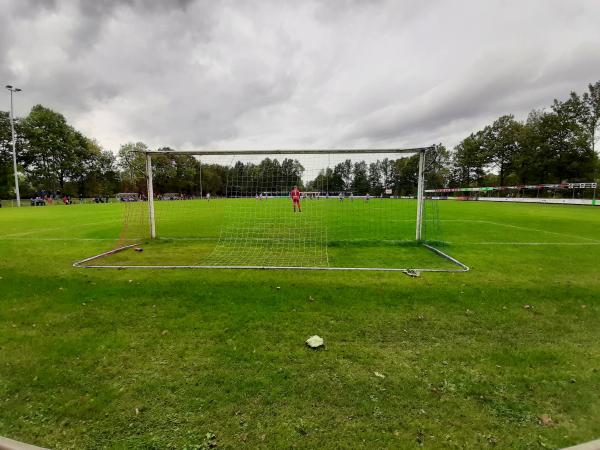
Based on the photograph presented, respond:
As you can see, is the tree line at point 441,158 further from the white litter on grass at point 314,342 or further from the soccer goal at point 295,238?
the white litter on grass at point 314,342

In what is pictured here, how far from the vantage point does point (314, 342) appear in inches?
140

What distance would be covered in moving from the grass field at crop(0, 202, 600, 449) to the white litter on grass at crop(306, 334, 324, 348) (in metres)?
0.09

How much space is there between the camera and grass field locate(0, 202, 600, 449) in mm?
2328

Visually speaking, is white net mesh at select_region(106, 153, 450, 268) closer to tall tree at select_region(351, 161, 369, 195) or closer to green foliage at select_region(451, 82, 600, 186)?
tall tree at select_region(351, 161, 369, 195)

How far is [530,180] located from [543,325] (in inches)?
2590

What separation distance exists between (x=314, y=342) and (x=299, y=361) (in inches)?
15.2

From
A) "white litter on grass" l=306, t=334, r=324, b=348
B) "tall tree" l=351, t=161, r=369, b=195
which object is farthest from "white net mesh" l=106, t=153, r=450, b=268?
"white litter on grass" l=306, t=334, r=324, b=348

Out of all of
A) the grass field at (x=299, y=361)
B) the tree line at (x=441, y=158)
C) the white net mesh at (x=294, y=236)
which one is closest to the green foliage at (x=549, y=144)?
the tree line at (x=441, y=158)

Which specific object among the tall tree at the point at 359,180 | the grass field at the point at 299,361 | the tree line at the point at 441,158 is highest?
the tree line at the point at 441,158

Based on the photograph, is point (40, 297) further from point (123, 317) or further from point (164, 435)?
point (164, 435)

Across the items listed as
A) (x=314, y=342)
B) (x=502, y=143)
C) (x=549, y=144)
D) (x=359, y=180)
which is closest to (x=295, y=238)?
(x=359, y=180)

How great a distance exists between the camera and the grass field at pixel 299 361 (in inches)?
91.7

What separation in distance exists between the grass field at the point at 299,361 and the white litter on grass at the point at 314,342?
88mm

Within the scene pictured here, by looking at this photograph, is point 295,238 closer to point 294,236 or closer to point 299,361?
point 294,236
